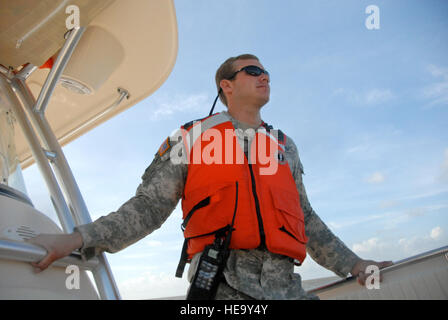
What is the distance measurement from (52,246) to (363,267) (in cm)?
125

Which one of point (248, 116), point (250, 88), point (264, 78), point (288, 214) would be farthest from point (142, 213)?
point (264, 78)

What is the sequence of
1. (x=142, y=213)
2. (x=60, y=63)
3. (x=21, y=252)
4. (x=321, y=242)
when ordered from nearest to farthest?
1. (x=21, y=252)
2. (x=142, y=213)
3. (x=321, y=242)
4. (x=60, y=63)

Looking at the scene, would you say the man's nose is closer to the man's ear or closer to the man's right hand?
the man's ear

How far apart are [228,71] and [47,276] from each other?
136 cm

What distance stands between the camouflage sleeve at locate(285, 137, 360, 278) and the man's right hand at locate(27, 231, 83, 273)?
1.06m

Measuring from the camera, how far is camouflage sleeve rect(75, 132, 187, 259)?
4.41 ft

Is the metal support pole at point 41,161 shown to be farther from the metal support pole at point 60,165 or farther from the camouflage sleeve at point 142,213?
the camouflage sleeve at point 142,213

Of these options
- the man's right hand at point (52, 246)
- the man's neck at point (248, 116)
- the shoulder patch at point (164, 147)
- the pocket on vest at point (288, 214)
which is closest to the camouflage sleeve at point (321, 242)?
the man's neck at point (248, 116)

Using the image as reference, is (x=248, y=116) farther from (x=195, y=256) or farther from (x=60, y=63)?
(x=60, y=63)

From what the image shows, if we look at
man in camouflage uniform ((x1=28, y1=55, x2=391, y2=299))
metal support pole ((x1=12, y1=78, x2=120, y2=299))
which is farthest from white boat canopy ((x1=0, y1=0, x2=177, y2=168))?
man in camouflage uniform ((x1=28, y1=55, x2=391, y2=299))

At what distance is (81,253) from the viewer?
52.7 inches

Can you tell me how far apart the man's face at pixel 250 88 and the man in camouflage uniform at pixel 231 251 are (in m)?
0.02

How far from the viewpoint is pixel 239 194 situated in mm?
1409

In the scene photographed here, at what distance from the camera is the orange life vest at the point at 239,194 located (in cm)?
135
